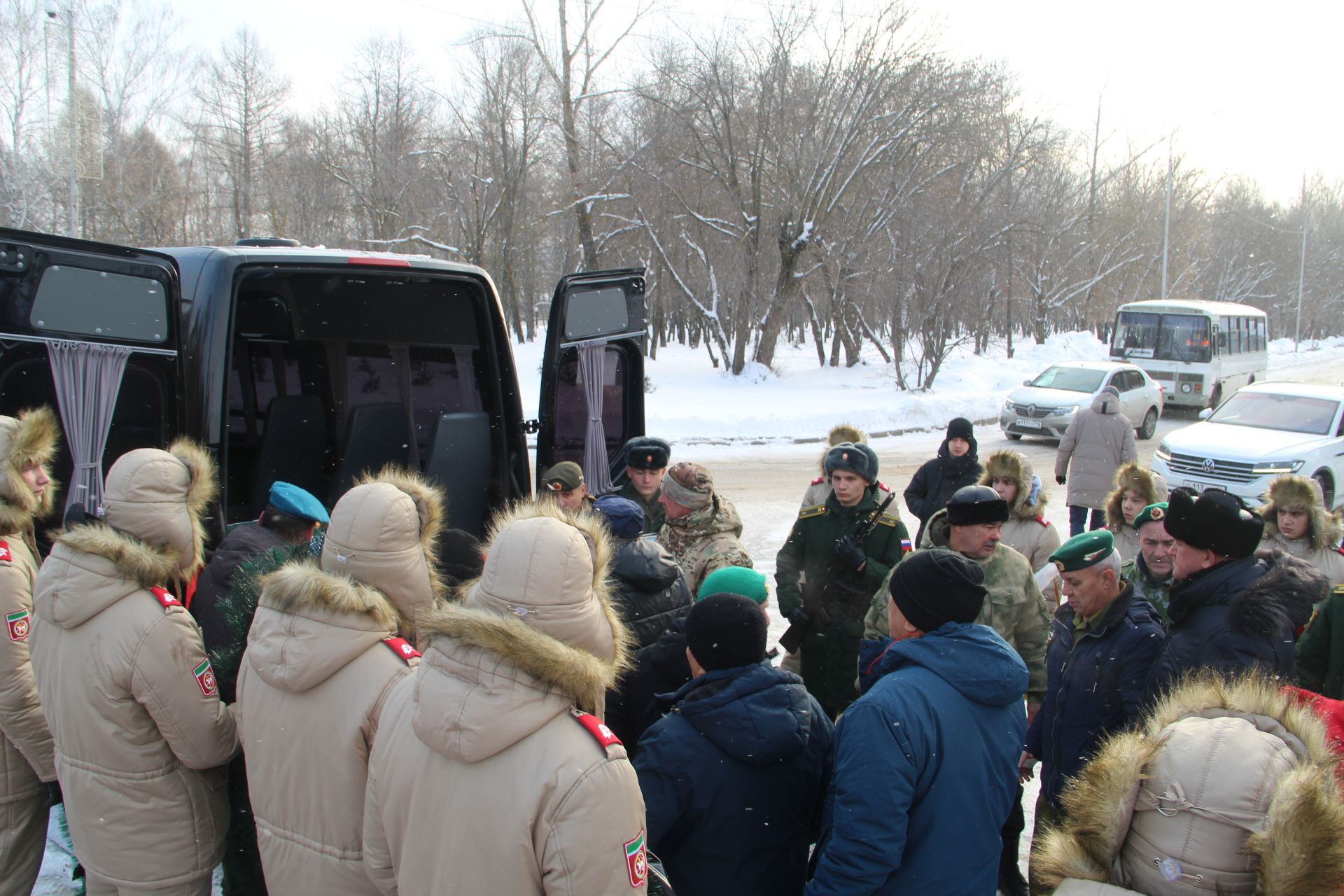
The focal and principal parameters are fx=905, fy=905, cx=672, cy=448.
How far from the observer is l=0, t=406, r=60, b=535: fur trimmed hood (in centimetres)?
316

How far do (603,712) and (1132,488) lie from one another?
159 inches

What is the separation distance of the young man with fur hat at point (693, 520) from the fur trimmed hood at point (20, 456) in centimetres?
244

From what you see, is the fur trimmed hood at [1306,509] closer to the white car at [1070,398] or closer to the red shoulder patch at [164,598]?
the red shoulder patch at [164,598]

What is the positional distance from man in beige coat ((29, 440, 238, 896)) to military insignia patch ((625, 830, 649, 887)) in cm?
150

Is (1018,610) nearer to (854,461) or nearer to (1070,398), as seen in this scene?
(854,461)

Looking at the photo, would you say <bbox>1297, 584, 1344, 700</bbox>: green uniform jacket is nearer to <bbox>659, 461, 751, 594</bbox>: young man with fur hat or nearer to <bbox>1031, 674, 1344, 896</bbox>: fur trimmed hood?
<bbox>659, 461, 751, 594</bbox>: young man with fur hat

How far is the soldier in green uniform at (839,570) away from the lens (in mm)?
4250

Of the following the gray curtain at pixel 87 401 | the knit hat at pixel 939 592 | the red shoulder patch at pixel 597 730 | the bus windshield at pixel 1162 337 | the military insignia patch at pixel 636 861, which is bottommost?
the military insignia patch at pixel 636 861

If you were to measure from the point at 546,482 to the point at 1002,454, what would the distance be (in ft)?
8.67

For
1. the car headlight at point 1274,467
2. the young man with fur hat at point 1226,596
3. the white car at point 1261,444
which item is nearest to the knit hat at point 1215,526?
the young man with fur hat at point 1226,596

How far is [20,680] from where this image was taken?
2994mm

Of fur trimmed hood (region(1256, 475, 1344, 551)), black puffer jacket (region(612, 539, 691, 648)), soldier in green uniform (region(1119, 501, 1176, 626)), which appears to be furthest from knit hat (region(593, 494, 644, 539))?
fur trimmed hood (region(1256, 475, 1344, 551))

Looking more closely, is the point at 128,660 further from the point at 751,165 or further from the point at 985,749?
the point at 751,165

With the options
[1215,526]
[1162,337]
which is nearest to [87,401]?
[1215,526]
